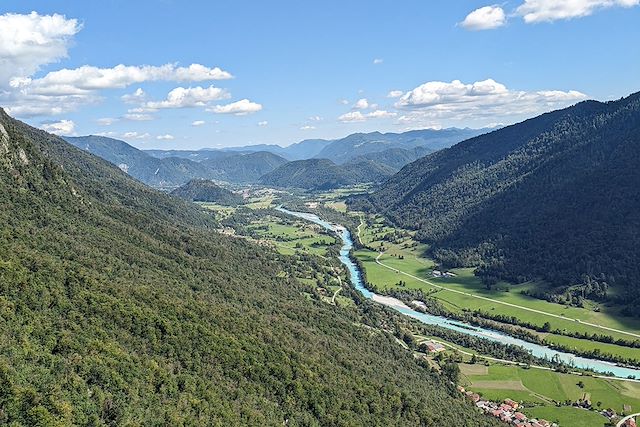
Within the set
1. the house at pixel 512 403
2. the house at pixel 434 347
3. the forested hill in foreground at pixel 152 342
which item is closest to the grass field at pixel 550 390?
the house at pixel 512 403

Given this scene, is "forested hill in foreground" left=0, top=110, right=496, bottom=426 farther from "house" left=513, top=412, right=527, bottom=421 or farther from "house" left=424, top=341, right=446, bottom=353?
"house" left=424, top=341, right=446, bottom=353

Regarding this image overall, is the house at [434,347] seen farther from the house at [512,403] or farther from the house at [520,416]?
the house at [520,416]

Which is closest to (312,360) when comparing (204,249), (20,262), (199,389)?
(199,389)

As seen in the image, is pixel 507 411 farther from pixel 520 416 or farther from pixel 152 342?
pixel 152 342

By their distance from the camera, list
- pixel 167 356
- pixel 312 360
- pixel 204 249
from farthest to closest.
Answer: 1. pixel 204 249
2. pixel 312 360
3. pixel 167 356

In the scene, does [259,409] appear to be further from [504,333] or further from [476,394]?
[504,333]

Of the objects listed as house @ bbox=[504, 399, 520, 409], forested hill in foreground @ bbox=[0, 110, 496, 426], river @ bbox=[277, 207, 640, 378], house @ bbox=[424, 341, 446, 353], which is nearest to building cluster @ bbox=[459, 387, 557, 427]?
house @ bbox=[504, 399, 520, 409]
